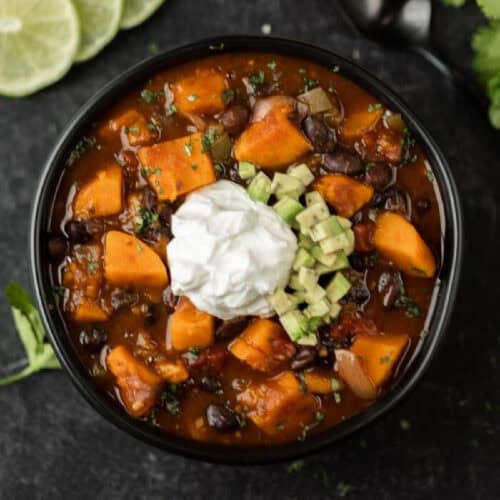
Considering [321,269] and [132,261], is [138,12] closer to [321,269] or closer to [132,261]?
[132,261]

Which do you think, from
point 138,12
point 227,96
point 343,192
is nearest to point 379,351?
point 343,192

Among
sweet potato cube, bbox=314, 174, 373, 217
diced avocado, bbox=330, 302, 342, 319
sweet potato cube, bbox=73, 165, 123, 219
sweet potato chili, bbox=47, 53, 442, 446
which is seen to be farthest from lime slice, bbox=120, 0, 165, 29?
diced avocado, bbox=330, 302, 342, 319

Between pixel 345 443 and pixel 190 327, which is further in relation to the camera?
pixel 345 443

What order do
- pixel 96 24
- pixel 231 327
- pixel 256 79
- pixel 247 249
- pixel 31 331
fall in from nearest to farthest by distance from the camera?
pixel 247 249 → pixel 231 327 → pixel 256 79 → pixel 31 331 → pixel 96 24

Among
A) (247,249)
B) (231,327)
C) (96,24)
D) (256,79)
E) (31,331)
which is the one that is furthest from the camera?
(96,24)

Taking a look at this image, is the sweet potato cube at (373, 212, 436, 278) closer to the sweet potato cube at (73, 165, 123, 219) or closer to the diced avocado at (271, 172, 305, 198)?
the diced avocado at (271, 172, 305, 198)

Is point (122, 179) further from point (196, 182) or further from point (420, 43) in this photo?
point (420, 43)

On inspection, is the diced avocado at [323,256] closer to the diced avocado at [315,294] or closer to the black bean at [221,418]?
the diced avocado at [315,294]
